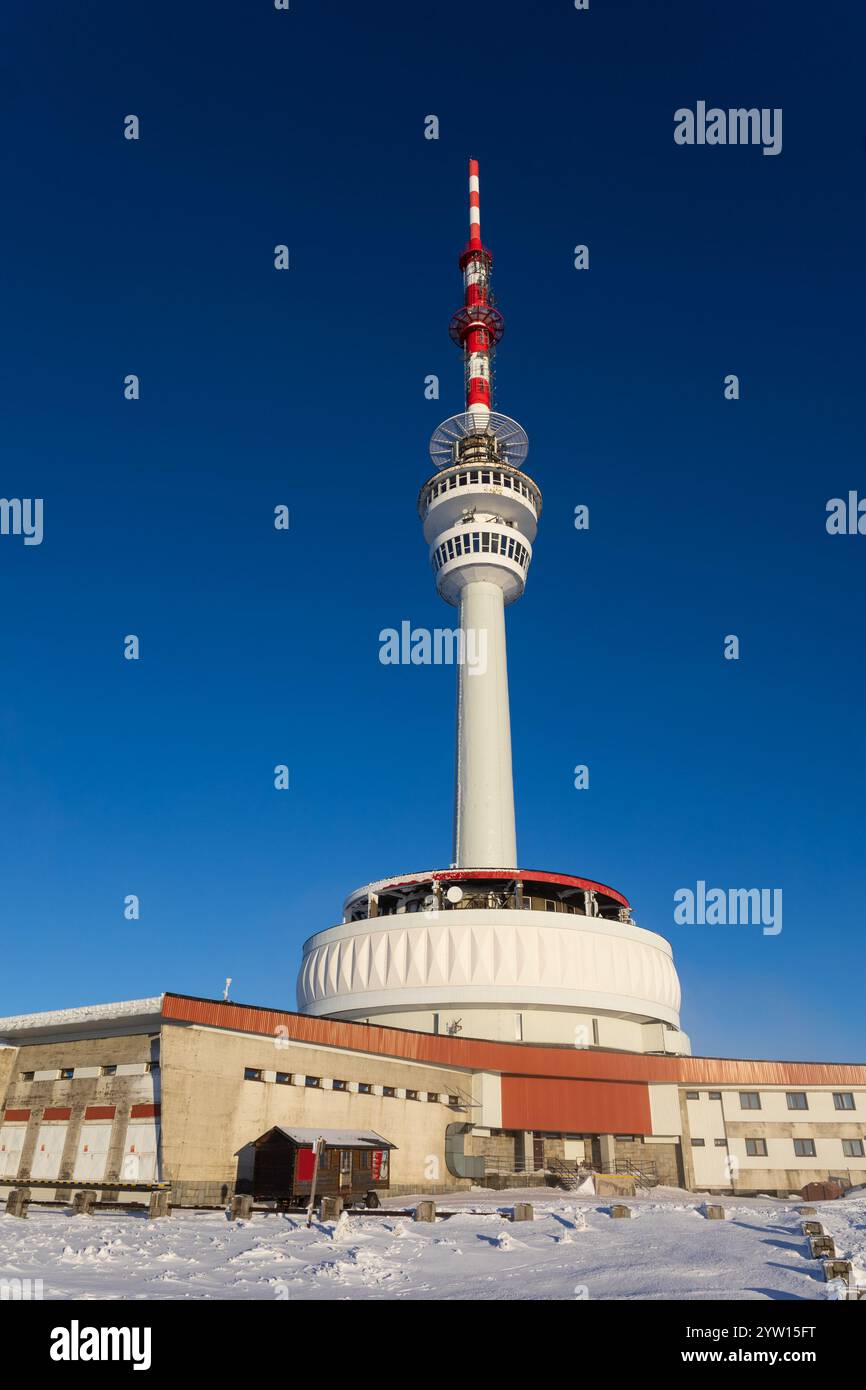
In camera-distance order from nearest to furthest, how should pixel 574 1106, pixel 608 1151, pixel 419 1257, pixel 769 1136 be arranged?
pixel 419 1257 < pixel 574 1106 < pixel 608 1151 < pixel 769 1136

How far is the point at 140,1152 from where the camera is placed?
122 ft

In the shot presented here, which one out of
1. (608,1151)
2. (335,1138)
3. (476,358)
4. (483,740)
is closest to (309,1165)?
(335,1138)

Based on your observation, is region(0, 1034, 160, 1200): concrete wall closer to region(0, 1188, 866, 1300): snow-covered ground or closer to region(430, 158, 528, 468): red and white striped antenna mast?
region(0, 1188, 866, 1300): snow-covered ground

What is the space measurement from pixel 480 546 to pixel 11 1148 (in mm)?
65406

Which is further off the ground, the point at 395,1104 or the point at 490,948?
the point at 490,948

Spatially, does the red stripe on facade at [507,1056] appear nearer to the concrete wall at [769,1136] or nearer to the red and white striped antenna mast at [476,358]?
the concrete wall at [769,1136]

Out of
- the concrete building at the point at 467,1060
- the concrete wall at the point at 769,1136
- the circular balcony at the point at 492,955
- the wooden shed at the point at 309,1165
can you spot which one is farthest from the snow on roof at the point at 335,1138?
the concrete wall at the point at 769,1136

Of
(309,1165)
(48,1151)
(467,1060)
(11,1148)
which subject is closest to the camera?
(309,1165)

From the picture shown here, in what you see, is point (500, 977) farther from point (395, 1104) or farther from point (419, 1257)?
point (419, 1257)

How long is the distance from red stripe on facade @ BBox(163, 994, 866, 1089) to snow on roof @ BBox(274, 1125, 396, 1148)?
5.33 m

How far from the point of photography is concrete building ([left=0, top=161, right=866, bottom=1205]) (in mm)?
38531

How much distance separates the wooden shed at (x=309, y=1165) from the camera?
33.0 metres

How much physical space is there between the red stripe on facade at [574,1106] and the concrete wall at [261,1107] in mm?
5450
